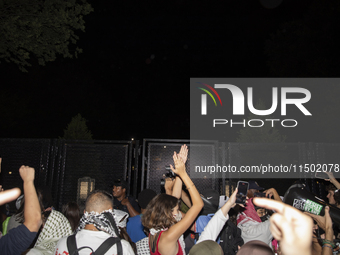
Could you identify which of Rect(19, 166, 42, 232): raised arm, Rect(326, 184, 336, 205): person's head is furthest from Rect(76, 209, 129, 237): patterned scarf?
Rect(326, 184, 336, 205): person's head

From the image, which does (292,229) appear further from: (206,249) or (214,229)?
(214,229)

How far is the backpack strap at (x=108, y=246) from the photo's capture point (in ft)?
6.58

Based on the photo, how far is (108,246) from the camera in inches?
80.0

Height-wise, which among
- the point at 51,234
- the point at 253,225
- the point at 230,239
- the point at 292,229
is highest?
the point at 292,229

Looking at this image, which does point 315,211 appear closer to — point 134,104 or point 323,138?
point 323,138

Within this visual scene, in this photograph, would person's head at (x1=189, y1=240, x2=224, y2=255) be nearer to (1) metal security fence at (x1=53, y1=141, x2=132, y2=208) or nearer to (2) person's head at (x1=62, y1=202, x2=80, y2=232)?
(2) person's head at (x1=62, y1=202, x2=80, y2=232)

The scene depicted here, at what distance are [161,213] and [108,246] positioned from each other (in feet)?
2.02

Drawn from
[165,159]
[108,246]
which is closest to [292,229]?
[108,246]

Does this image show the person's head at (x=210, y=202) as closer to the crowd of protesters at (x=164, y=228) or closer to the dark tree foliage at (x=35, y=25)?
the crowd of protesters at (x=164, y=228)

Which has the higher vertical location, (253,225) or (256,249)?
(256,249)

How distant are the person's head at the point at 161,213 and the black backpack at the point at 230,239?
1.04 metres

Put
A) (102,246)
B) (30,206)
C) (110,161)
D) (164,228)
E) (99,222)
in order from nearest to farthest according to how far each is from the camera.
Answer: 1. (30,206)
2. (102,246)
3. (99,222)
4. (164,228)
5. (110,161)

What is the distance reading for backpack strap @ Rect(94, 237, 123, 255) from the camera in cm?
201

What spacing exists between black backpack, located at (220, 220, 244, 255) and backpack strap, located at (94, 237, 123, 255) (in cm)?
168
